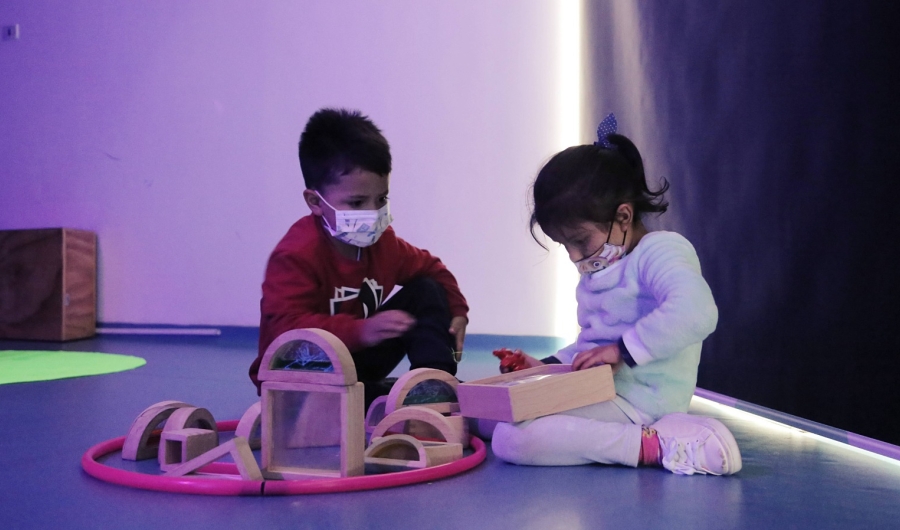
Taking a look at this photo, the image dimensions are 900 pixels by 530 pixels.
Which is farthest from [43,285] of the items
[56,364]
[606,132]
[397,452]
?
[606,132]

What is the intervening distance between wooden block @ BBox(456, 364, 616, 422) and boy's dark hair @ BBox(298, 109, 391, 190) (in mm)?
641

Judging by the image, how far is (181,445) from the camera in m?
1.31

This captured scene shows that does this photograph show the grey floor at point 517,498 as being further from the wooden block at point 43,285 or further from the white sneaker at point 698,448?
the wooden block at point 43,285

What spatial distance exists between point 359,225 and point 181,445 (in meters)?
0.61

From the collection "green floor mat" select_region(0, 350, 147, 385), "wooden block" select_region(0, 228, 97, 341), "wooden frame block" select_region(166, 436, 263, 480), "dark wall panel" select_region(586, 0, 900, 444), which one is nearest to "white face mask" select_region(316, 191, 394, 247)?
"wooden frame block" select_region(166, 436, 263, 480)

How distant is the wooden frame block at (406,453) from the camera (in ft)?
4.25

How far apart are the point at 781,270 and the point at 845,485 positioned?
2.08 feet

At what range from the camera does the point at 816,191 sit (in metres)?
1.62

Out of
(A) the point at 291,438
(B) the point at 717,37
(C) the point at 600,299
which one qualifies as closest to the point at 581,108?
(B) the point at 717,37

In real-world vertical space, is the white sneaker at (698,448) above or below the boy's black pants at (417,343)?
below

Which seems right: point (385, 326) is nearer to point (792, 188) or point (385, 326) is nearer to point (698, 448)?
point (698, 448)

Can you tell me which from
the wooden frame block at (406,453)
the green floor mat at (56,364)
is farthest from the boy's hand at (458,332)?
the green floor mat at (56,364)

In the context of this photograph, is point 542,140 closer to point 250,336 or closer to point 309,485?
point 250,336

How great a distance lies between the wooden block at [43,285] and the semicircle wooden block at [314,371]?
3.10 meters
